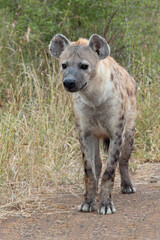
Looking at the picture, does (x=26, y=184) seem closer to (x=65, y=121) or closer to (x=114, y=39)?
(x=65, y=121)

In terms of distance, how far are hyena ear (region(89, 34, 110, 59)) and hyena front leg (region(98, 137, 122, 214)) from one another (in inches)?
27.0

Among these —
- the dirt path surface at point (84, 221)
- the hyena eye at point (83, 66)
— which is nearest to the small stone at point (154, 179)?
the dirt path surface at point (84, 221)

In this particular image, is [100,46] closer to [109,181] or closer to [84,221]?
[109,181]

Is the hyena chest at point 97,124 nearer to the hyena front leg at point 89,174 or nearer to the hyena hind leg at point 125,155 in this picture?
the hyena front leg at point 89,174

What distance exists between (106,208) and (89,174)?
14.7 inches

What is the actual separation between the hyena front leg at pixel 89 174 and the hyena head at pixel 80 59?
1.78 feet

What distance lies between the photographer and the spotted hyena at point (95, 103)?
12.8 feet

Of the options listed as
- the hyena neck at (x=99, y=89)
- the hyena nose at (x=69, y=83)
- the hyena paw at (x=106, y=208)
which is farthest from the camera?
the hyena neck at (x=99, y=89)

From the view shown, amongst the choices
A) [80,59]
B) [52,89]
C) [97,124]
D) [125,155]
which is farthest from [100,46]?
[52,89]

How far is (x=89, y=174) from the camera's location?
13.6 feet

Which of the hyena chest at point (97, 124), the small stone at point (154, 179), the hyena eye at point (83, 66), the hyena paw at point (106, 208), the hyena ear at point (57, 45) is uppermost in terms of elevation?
the hyena ear at point (57, 45)

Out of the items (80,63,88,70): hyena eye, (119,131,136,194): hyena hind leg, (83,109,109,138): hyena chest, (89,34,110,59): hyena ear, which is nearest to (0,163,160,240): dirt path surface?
(119,131,136,194): hyena hind leg

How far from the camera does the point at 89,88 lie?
396 centimetres

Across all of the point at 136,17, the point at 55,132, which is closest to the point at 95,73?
the point at 55,132
